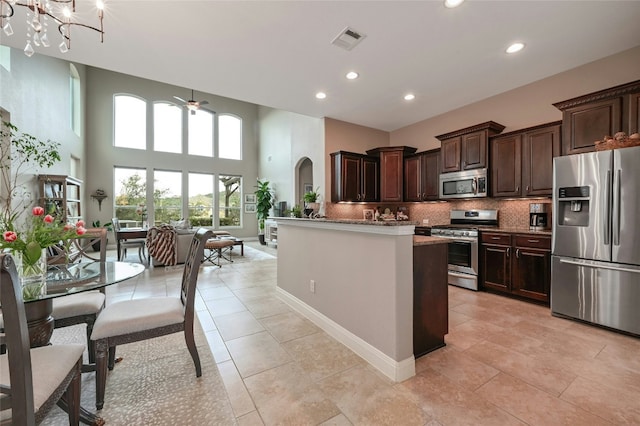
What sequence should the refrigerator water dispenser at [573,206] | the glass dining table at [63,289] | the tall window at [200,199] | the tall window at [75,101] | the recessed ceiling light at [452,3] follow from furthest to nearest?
the tall window at [200,199]
the tall window at [75,101]
the refrigerator water dispenser at [573,206]
the recessed ceiling light at [452,3]
the glass dining table at [63,289]

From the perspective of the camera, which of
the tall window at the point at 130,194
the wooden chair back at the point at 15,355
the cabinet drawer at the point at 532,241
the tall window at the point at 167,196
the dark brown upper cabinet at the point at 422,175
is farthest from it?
the tall window at the point at 167,196

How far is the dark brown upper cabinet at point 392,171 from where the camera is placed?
5512mm

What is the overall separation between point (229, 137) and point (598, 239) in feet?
35.2

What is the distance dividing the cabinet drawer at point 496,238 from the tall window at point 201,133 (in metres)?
9.48

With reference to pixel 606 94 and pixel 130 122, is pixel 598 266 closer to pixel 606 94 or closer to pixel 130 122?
pixel 606 94

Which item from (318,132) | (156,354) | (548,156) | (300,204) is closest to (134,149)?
(300,204)

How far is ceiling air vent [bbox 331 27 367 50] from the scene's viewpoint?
8.75ft

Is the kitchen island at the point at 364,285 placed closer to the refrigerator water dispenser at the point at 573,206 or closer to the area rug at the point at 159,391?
the area rug at the point at 159,391

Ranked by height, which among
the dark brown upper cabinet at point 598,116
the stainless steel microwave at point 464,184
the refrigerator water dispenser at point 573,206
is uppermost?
the dark brown upper cabinet at point 598,116

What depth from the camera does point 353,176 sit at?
17.6ft

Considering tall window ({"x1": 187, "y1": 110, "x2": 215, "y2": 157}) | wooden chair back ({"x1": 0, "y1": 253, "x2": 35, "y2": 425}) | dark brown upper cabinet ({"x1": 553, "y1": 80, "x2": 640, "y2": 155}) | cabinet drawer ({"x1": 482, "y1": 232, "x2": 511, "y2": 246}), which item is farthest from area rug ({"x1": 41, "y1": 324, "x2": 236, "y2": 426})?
tall window ({"x1": 187, "y1": 110, "x2": 215, "y2": 157})

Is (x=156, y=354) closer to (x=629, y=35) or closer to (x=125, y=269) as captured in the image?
(x=125, y=269)

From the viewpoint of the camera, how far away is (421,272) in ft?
7.03

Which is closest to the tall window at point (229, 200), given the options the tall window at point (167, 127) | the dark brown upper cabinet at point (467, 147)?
the tall window at point (167, 127)
